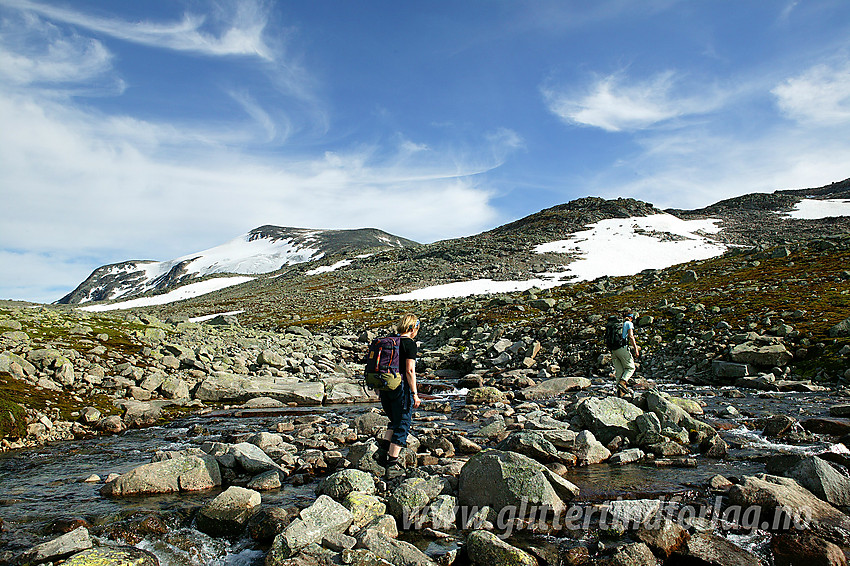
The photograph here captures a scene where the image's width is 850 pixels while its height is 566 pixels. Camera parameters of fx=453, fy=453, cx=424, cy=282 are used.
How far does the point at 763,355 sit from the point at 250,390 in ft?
71.4

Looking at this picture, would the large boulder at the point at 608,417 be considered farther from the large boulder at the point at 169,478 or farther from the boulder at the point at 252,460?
the large boulder at the point at 169,478

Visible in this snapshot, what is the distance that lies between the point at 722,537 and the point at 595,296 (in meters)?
39.3

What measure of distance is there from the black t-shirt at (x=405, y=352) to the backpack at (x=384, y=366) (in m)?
0.11

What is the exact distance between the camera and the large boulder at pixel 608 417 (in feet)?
36.4

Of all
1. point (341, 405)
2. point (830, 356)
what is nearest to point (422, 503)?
point (341, 405)

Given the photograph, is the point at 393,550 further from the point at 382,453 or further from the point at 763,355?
the point at 763,355

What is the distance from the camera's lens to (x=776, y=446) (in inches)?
406

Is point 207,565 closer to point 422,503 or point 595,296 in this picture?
point 422,503

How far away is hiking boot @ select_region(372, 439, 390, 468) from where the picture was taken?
9.22m

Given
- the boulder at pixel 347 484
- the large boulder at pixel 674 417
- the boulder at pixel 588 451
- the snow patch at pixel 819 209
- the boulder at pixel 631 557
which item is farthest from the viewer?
the snow patch at pixel 819 209

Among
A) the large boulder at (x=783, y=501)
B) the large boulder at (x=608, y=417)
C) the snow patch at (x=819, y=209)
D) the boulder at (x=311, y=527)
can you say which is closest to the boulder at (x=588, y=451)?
the large boulder at (x=608, y=417)

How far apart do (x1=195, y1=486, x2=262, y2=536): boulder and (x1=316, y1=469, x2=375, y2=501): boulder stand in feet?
4.01

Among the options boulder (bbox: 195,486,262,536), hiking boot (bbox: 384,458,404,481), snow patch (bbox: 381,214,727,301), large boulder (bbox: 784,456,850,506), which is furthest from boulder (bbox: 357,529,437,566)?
snow patch (bbox: 381,214,727,301)

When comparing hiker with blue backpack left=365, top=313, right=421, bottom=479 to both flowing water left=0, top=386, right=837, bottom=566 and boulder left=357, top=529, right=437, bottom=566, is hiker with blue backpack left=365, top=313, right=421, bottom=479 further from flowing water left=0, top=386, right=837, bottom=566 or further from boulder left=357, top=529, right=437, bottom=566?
boulder left=357, top=529, right=437, bottom=566
